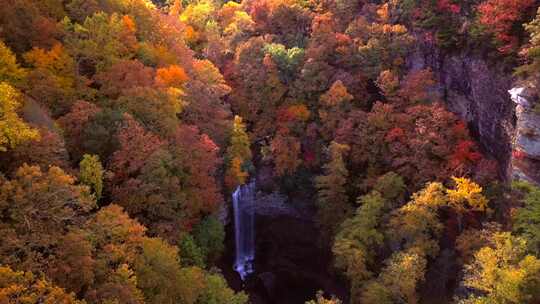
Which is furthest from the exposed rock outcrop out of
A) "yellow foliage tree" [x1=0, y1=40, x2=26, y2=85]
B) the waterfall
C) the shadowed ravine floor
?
"yellow foliage tree" [x1=0, y1=40, x2=26, y2=85]

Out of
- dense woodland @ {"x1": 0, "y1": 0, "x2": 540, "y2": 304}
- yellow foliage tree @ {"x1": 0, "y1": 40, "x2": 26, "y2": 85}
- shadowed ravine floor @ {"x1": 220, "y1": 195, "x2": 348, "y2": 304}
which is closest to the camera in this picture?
Answer: dense woodland @ {"x1": 0, "y1": 0, "x2": 540, "y2": 304}

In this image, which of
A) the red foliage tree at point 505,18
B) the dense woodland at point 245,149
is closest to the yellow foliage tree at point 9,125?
the dense woodland at point 245,149

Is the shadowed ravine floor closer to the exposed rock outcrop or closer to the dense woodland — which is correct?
the dense woodland

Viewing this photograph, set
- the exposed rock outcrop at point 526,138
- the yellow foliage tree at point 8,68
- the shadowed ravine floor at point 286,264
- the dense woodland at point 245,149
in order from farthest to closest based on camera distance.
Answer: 1. the shadowed ravine floor at point 286,264
2. the exposed rock outcrop at point 526,138
3. the yellow foliage tree at point 8,68
4. the dense woodland at point 245,149

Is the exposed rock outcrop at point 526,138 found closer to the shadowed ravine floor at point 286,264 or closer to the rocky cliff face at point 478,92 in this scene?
the rocky cliff face at point 478,92

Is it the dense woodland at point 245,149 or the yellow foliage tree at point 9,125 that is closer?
the yellow foliage tree at point 9,125

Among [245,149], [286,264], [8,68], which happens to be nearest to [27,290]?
[8,68]
